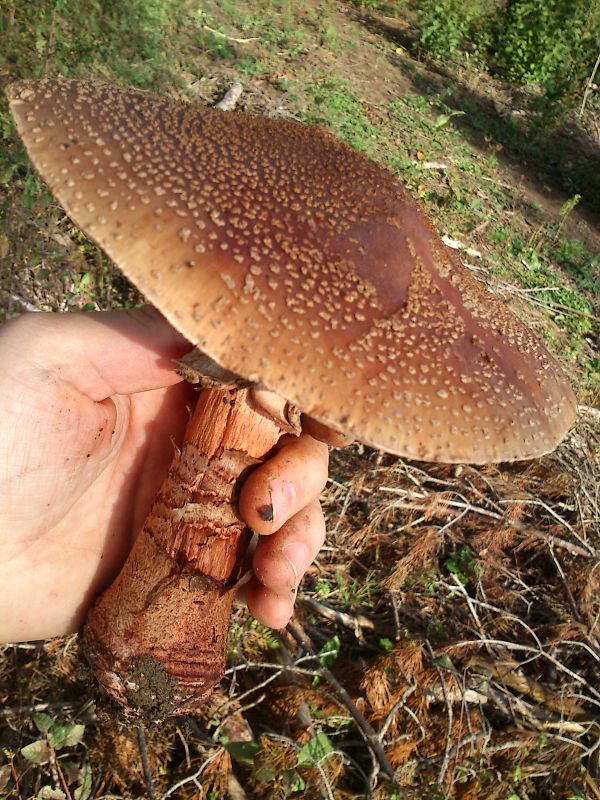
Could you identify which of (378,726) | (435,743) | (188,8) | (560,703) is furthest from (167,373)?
(188,8)

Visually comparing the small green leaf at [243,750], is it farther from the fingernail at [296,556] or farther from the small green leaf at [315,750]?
the fingernail at [296,556]

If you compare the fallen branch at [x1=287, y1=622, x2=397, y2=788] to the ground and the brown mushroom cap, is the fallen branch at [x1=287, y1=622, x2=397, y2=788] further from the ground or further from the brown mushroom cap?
the brown mushroom cap

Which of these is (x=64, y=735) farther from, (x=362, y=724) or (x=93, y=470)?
(x=362, y=724)

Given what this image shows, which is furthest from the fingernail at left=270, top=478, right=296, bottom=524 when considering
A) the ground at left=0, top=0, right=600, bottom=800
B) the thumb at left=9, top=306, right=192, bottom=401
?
the ground at left=0, top=0, right=600, bottom=800

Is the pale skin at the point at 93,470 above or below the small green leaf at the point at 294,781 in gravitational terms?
above

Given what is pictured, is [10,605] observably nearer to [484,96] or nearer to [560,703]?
[560,703]

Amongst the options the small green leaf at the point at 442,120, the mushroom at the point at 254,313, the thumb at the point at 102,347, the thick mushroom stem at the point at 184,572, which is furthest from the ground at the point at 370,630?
the small green leaf at the point at 442,120
